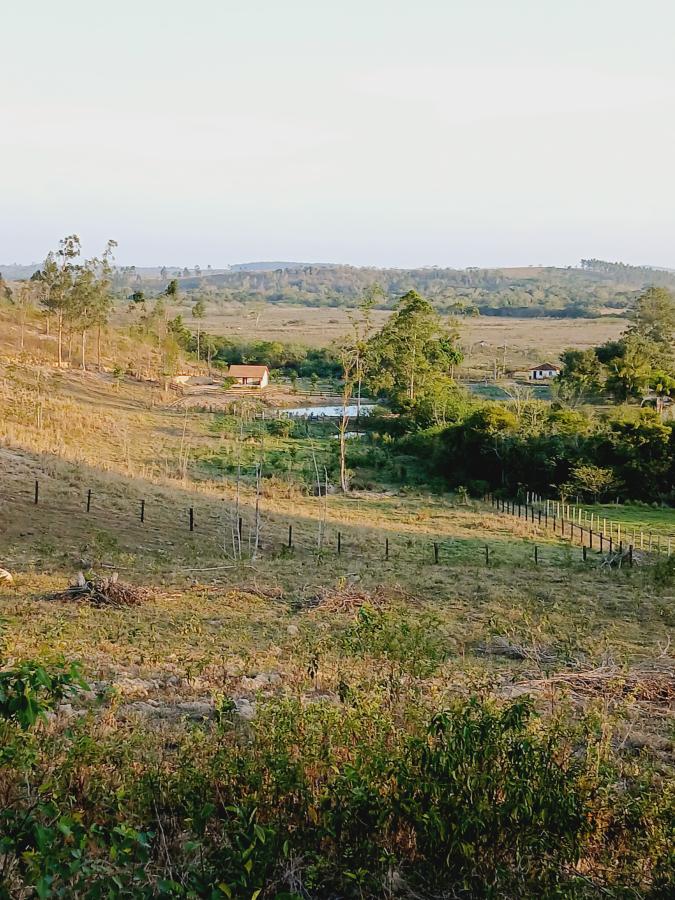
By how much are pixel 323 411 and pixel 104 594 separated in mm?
39298

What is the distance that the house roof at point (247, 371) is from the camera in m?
58.9

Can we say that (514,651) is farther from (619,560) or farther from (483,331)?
(483,331)

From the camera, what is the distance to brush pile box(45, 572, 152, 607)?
39.5 feet

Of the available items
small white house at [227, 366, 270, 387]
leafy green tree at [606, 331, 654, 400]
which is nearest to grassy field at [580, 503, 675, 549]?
leafy green tree at [606, 331, 654, 400]

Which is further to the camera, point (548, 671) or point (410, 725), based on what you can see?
point (548, 671)

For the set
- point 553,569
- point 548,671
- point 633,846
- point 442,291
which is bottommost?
point 553,569

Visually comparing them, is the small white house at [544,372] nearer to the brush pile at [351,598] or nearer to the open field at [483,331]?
the open field at [483,331]

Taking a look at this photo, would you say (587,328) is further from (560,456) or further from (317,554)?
(317,554)

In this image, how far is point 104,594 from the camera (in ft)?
39.8

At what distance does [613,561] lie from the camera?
718 inches

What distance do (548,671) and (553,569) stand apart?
937cm

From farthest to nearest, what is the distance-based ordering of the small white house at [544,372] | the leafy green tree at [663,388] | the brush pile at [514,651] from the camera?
1. the small white house at [544,372]
2. the leafy green tree at [663,388]
3. the brush pile at [514,651]

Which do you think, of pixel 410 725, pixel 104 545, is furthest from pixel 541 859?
pixel 104 545

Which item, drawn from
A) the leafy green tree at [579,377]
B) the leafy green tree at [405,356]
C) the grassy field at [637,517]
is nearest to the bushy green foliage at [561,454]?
the grassy field at [637,517]
